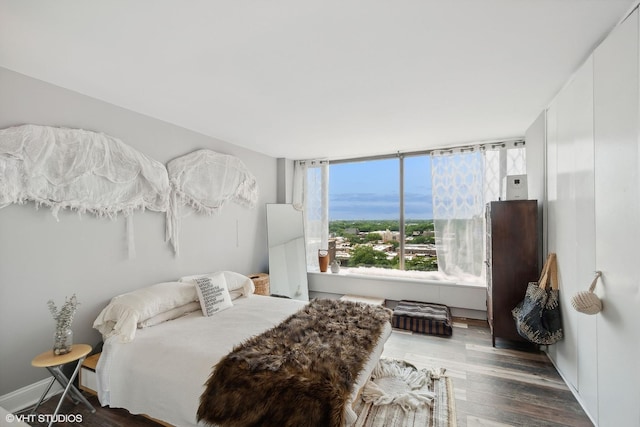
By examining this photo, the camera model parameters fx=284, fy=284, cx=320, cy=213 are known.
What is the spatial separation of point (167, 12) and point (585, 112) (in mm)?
2764

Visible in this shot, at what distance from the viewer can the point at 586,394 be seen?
2.06 meters

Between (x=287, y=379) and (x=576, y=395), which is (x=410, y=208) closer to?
(x=576, y=395)

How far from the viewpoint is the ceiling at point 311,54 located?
1.51 metres

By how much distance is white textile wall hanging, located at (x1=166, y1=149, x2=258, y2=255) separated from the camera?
3201 millimetres

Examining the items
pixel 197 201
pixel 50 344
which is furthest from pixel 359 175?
pixel 50 344

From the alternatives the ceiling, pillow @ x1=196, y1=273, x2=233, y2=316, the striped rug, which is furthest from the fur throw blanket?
the ceiling

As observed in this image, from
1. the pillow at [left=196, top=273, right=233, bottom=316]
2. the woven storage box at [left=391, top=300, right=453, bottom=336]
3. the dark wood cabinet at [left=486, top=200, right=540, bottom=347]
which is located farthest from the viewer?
the woven storage box at [left=391, top=300, right=453, bottom=336]

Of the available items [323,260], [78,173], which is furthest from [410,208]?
[78,173]

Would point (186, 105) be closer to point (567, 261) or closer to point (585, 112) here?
point (585, 112)

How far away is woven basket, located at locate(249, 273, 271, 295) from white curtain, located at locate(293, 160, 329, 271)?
3.79 feet

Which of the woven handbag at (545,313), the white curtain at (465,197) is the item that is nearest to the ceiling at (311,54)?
the white curtain at (465,197)

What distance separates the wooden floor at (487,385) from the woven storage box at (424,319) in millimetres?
108

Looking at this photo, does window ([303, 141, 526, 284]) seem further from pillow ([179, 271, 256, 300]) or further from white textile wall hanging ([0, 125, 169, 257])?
white textile wall hanging ([0, 125, 169, 257])

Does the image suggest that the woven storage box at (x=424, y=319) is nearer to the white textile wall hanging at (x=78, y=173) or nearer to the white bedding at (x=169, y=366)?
the white bedding at (x=169, y=366)
